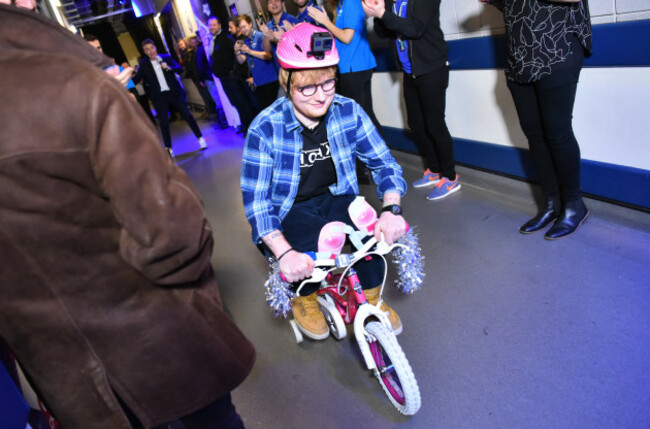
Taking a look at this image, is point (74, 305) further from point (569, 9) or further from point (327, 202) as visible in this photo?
point (569, 9)

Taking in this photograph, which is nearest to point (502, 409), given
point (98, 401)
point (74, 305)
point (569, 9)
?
point (98, 401)

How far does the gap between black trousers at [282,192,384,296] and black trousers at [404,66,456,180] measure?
1534mm

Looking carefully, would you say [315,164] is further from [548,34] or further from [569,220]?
[569,220]

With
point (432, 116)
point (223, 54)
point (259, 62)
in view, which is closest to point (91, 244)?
point (432, 116)

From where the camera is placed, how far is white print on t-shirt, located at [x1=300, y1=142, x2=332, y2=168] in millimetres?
1692

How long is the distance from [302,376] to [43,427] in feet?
3.53

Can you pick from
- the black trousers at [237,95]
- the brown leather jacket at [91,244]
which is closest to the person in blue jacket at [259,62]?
the black trousers at [237,95]

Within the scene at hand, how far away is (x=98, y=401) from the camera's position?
859mm

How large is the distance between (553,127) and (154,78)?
19.9 ft

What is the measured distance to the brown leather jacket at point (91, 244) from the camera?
700mm

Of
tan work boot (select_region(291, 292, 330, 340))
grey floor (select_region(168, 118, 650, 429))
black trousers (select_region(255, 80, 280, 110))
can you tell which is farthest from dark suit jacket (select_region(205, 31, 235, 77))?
tan work boot (select_region(291, 292, 330, 340))

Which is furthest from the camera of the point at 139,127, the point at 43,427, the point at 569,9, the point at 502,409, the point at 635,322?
the point at 569,9

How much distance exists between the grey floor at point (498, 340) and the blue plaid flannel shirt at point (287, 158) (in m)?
0.75

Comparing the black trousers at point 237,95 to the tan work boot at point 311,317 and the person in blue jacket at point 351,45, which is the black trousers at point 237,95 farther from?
the tan work boot at point 311,317
